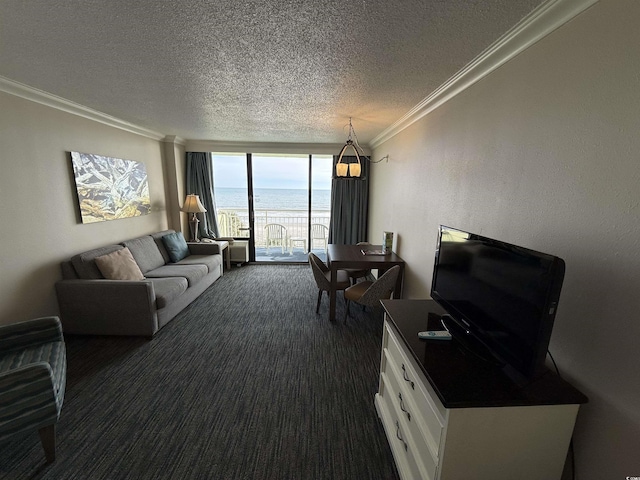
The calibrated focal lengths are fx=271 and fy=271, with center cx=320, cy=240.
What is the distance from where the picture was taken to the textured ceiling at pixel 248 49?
125 cm

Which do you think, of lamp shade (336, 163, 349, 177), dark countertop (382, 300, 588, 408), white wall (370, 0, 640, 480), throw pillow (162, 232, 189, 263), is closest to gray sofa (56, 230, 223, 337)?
throw pillow (162, 232, 189, 263)

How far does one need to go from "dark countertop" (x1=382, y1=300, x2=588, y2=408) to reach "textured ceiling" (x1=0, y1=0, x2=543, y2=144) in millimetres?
1568

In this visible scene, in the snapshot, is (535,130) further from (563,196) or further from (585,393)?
(585,393)

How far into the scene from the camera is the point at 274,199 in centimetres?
1255

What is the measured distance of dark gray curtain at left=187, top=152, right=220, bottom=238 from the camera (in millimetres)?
5133

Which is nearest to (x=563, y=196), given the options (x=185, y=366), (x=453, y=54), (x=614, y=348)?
(x=614, y=348)

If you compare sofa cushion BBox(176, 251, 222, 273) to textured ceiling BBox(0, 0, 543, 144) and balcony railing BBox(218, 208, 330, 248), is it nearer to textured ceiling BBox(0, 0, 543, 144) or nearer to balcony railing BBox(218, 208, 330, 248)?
balcony railing BBox(218, 208, 330, 248)

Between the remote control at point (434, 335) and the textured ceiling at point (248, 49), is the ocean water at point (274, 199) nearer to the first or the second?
the textured ceiling at point (248, 49)

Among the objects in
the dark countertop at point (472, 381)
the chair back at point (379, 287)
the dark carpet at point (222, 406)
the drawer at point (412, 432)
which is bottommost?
the dark carpet at point (222, 406)

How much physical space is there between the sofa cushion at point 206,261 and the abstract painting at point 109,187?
95 centimetres

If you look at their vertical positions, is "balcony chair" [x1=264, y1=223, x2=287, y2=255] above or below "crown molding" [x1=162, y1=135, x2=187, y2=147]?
below

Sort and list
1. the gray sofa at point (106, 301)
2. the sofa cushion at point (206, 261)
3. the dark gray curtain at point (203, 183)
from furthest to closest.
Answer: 1. the dark gray curtain at point (203, 183)
2. the sofa cushion at point (206, 261)
3. the gray sofa at point (106, 301)

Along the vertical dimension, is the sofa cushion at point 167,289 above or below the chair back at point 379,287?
below

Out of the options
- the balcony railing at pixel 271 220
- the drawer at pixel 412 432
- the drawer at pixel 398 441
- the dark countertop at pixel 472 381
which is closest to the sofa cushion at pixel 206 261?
the balcony railing at pixel 271 220
